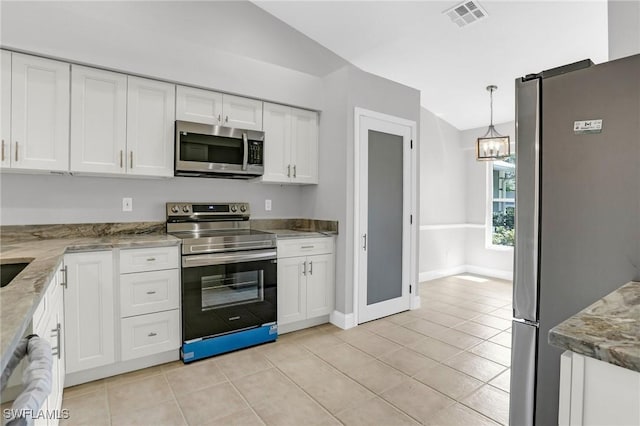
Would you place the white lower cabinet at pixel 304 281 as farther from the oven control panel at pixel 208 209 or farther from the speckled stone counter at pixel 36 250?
the speckled stone counter at pixel 36 250

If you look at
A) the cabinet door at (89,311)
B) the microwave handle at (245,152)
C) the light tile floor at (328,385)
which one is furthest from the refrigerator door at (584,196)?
the cabinet door at (89,311)

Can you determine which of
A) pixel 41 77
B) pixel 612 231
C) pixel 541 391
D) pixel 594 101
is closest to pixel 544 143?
pixel 594 101

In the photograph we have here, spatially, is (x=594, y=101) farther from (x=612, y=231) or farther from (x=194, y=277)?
(x=194, y=277)

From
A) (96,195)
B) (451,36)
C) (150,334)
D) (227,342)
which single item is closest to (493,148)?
(451,36)

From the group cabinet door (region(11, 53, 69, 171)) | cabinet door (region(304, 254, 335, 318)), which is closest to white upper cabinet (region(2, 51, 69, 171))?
cabinet door (region(11, 53, 69, 171))

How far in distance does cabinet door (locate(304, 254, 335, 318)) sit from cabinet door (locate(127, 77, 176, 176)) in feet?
5.22

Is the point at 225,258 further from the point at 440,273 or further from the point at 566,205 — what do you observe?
the point at 440,273

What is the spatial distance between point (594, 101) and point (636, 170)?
0.30 meters

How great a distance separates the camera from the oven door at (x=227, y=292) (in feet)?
8.60

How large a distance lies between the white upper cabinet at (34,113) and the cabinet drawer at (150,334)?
1.24 m

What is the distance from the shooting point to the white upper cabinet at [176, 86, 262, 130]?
→ 9.61ft

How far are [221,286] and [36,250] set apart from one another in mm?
1225

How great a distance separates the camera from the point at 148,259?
8.19ft

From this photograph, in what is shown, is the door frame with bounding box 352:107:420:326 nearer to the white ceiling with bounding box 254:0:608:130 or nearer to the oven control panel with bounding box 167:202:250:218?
the white ceiling with bounding box 254:0:608:130
